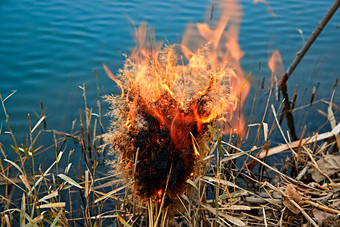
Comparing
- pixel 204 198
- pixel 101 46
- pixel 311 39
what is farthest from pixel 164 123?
pixel 101 46

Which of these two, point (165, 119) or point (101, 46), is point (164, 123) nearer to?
point (165, 119)

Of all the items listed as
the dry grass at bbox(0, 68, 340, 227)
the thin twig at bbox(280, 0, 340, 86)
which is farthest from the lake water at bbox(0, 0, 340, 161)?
the dry grass at bbox(0, 68, 340, 227)

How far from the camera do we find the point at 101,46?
5359mm

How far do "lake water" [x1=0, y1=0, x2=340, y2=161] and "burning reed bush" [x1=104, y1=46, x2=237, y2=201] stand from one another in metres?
1.88

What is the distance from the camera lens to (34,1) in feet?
21.0

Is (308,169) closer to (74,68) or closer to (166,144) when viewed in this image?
(166,144)

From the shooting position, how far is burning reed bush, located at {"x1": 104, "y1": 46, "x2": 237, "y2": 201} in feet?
6.91

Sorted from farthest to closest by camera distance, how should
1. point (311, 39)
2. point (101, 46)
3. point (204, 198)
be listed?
point (101, 46) → point (311, 39) → point (204, 198)

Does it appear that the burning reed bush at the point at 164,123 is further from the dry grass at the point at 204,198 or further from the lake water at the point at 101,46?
the lake water at the point at 101,46

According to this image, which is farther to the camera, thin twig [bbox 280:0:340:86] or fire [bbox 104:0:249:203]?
thin twig [bbox 280:0:340:86]

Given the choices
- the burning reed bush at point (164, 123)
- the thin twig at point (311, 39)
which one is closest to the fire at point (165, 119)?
the burning reed bush at point (164, 123)

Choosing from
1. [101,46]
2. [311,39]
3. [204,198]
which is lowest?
[204,198]

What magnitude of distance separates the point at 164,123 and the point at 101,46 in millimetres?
3609

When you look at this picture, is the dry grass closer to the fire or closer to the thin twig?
the fire
